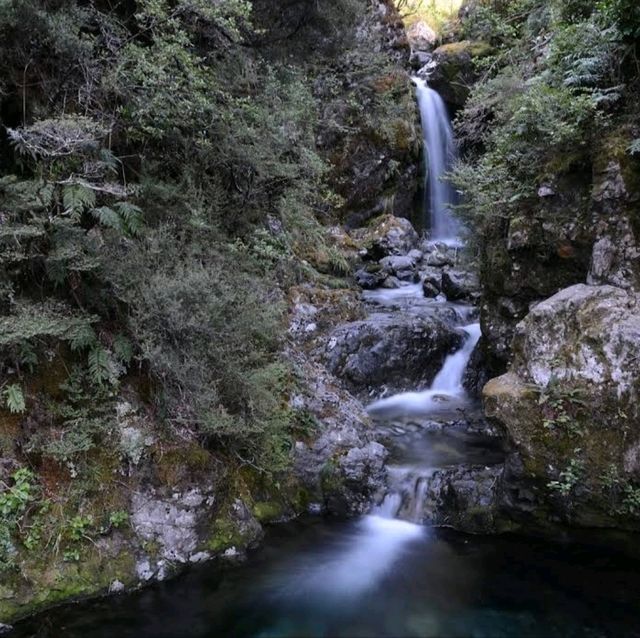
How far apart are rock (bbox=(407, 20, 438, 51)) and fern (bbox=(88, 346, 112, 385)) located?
2245cm

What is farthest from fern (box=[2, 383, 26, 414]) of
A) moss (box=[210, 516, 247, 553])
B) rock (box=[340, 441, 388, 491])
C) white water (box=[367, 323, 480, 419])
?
white water (box=[367, 323, 480, 419])

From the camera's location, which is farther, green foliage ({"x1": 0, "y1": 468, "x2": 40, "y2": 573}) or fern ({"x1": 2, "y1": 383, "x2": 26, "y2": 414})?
fern ({"x1": 2, "y1": 383, "x2": 26, "y2": 414})

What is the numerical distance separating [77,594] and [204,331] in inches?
95.5

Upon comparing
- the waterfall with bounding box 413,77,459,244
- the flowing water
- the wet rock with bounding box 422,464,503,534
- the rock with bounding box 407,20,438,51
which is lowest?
the flowing water

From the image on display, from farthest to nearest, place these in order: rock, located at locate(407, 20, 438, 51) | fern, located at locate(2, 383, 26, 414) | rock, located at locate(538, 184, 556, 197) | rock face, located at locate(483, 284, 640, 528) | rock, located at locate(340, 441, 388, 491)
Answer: rock, located at locate(407, 20, 438, 51), rock, located at locate(538, 184, 556, 197), rock, located at locate(340, 441, 388, 491), rock face, located at locate(483, 284, 640, 528), fern, located at locate(2, 383, 26, 414)

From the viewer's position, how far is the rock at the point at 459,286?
12.0 metres

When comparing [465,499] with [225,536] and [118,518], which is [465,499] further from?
[118,518]

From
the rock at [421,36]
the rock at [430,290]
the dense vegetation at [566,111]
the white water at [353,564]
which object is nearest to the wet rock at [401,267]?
the rock at [430,290]

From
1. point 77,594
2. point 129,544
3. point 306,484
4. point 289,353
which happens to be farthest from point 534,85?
point 77,594

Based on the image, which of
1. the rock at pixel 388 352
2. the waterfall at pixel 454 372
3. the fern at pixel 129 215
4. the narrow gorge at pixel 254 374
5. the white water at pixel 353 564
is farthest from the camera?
the waterfall at pixel 454 372

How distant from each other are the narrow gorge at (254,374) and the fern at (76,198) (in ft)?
0.13

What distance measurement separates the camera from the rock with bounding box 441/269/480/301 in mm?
12023

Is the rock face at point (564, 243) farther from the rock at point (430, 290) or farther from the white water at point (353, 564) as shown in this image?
the rock at point (430, 290)

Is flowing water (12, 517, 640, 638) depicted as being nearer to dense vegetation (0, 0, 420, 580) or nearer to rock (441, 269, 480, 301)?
dense vegetation (0, 0, 420, 580)
